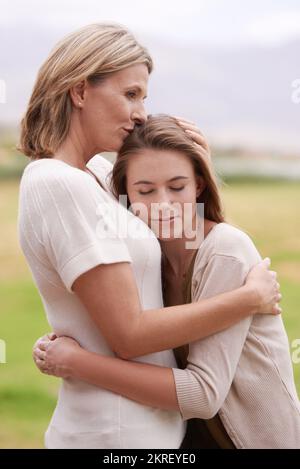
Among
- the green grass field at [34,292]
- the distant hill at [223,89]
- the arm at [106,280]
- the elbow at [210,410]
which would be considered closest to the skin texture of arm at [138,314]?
the arm at [106,280]

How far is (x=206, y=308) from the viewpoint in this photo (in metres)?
1.29

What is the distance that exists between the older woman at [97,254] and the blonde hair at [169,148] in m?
0.02

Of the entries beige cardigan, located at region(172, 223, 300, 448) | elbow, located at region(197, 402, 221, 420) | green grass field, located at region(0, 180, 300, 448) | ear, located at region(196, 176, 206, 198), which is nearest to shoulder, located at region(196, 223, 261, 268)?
beige cardigan, located at region(172, 223, 300, 448)

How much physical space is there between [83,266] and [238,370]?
1.18 feet

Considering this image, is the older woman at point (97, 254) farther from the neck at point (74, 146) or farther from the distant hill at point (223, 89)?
the distant hill at point (223, 89)

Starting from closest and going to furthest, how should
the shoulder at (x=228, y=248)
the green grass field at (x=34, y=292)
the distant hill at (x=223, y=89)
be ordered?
the shoulder at (x=228, y=248)
the green grass field at (x=34, y=292)
the distant hill at (x=223, y=89)

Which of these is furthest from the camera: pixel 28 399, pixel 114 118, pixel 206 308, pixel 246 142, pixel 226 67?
pixel 226 67

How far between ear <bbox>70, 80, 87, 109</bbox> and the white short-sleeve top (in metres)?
0.13

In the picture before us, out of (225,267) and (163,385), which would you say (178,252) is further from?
(163,385)

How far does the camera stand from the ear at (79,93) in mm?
1385

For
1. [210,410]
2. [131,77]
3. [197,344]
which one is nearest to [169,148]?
[131,77]

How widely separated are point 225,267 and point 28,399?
3.93m

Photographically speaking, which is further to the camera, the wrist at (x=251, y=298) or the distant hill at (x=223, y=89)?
the distant hill at (x=223, y=89)
